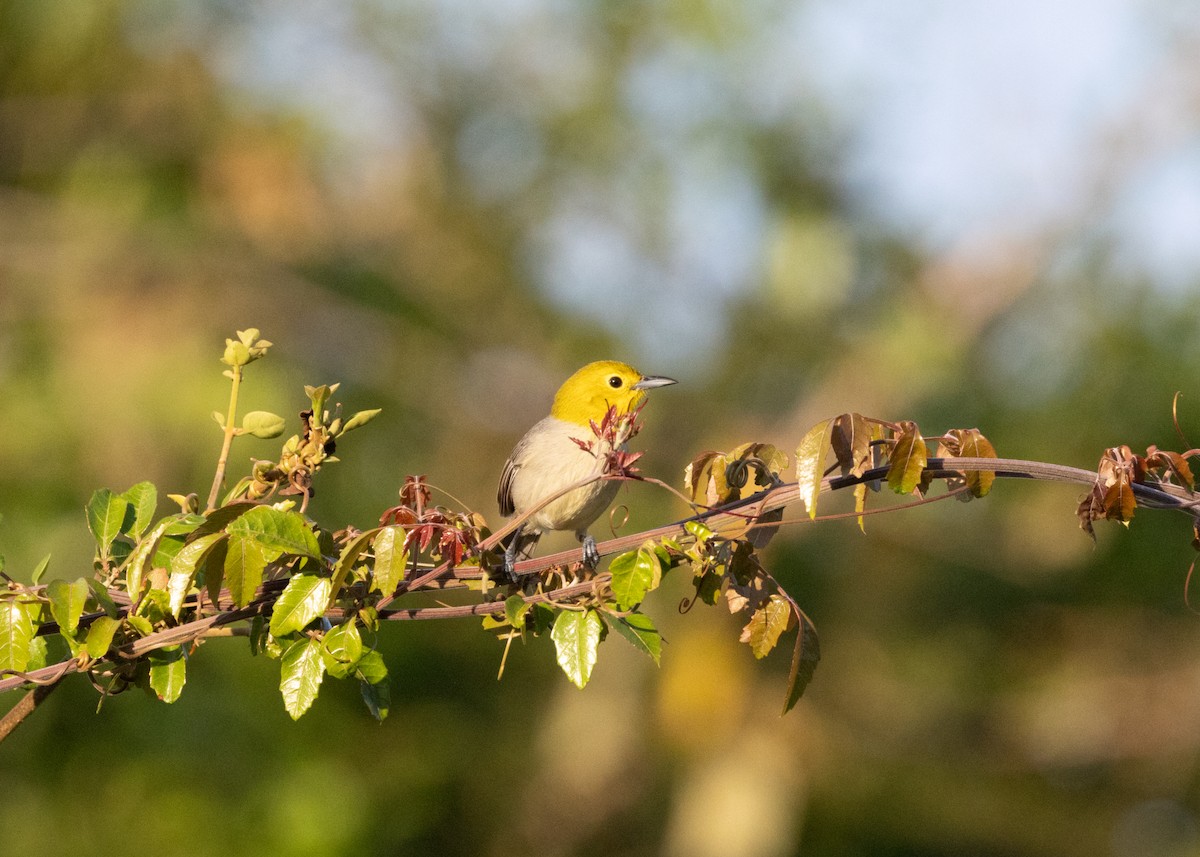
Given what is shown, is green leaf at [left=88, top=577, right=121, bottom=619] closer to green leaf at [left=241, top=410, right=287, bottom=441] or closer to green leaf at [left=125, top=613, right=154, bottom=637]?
green leaf at [left=125, top=613, right=154, bottom=637]

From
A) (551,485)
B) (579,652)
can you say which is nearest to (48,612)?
(579,652)

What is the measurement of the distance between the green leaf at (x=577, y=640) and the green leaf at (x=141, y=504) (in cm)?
79

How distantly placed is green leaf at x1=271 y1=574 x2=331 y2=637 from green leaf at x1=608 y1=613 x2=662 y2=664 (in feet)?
1.61

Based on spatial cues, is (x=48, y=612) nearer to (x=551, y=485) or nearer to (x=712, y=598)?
(x=712, y=598)

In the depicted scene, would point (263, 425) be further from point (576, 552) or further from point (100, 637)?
point (576, 552)

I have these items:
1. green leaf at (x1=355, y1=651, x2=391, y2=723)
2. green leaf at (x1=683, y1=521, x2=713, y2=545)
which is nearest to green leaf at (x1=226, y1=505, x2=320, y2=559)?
green leaf at (x1=355, y1=651, x2=391, y2=723)

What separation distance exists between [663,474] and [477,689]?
2.87 metres

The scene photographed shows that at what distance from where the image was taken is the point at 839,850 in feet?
41.9

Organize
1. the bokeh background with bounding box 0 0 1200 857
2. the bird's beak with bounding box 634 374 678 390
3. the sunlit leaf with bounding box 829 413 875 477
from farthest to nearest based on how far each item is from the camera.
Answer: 1. the bokeh background with bounding box 0 0 1200 857
2. the bird's beak with bounding box 634 374 678 390
3. the sunlit leaf with bounding box 829 413 875 477

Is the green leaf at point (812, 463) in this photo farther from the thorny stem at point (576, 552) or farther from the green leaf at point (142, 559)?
the green leaf at point (142, 559)

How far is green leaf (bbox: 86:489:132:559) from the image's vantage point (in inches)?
93.4

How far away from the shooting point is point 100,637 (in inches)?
84.6

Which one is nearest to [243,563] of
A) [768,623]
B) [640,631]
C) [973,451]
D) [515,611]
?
[515,611]

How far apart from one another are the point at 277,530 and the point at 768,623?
33.8 inches
